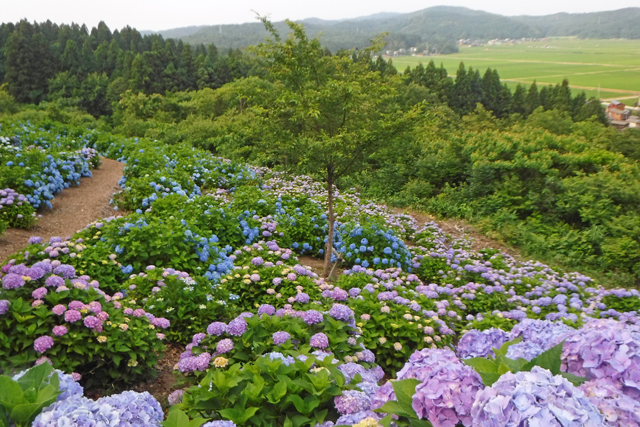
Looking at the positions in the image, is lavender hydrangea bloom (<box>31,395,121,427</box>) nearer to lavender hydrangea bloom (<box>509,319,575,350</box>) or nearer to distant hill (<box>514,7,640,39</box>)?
lavender hydrangea bloom (<box>509,319,575,350</box>)

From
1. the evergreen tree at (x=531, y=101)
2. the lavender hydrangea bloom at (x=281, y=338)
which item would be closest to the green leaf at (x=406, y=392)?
the lavender hydrangea bloom at (x=281, y=338)

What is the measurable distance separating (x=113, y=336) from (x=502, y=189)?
1073cm

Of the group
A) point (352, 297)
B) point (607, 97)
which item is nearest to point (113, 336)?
point (352, 297)

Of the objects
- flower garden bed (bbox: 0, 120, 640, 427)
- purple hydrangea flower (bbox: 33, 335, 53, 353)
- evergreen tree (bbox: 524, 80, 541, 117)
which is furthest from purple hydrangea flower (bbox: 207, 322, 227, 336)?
evergreen tree (bbox: 524, 80, 541, 117)

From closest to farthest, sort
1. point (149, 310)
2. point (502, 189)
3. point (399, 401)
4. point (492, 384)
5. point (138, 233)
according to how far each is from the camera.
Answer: point (492, 384) → point (399, 401) → point (149, 310) → point (138, 233) → point (502, 189)

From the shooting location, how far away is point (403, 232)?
28.7 feet

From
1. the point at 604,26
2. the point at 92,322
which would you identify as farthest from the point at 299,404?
the point at 604,26

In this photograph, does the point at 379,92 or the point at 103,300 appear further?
the point at 379,92

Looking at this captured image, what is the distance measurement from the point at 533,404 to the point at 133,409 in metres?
1.54

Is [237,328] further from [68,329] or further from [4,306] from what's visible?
[4,306]

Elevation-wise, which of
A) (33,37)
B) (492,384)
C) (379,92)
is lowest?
(492,384)

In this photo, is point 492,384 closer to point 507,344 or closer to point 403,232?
point 507,344

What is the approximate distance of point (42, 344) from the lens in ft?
8.70

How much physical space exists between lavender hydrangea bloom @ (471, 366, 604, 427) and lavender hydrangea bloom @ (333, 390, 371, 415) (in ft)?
2.23
